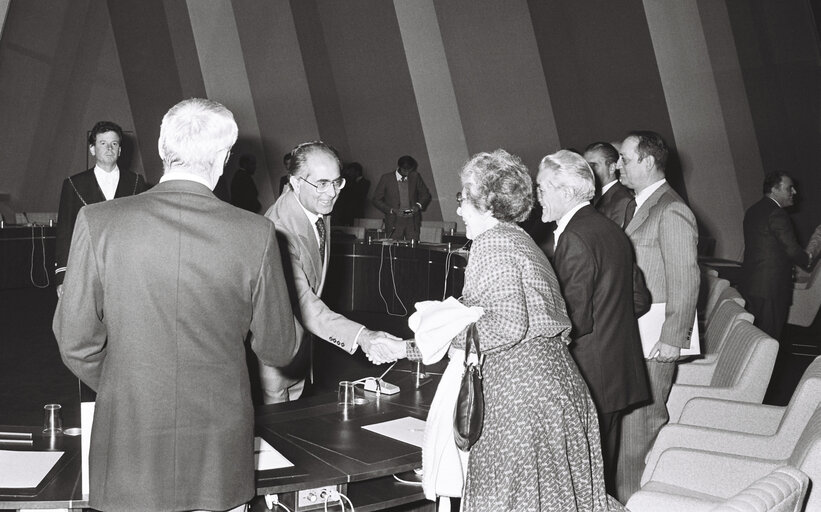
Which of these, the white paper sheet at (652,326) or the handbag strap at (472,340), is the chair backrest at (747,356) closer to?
the white paper sheet at (652,326)

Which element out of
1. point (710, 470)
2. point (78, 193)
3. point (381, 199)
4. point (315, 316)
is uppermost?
point (381, 199)

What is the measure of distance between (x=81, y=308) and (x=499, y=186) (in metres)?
1.11

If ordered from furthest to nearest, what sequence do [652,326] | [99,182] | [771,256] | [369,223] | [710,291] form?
[369,223] → [771,256] → [710,291] → [99,182] → [652,326]

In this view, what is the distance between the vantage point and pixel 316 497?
205 cm

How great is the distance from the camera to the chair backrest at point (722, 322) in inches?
151

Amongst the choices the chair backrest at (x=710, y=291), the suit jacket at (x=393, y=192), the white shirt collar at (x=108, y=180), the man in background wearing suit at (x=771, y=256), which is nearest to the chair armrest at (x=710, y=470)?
the chair backrest at (x=710, y=291)

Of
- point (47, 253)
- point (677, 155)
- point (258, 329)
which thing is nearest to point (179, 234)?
point (258, 329)

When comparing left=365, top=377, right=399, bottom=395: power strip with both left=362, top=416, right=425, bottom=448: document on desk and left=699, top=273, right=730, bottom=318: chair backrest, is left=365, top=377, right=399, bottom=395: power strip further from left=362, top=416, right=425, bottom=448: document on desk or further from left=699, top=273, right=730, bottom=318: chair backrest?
left=699, top=273, right=730, bottom=318: chair backrest

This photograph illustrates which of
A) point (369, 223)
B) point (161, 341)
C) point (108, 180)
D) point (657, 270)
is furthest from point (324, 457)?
point (369, 223)

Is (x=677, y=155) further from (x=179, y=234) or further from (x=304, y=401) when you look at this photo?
(x=179, y=234)

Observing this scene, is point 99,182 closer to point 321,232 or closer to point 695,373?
point 321,232

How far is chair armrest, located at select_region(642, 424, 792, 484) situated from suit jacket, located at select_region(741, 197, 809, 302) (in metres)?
3.27

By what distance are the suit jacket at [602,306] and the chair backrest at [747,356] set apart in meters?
0.69

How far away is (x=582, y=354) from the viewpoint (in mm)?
2758
